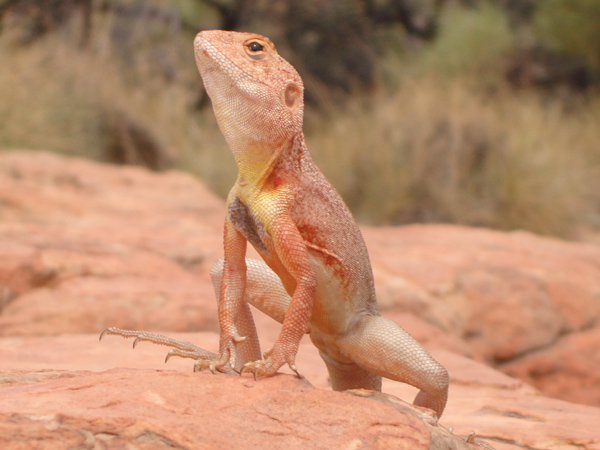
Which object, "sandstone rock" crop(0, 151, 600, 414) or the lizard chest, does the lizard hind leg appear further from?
"sandstone rock" crop(0, 151, 600, 414)

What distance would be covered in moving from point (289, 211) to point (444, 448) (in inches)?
40.2

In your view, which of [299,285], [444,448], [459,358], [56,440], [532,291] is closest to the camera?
[56,440]

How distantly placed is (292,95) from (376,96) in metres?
13.3

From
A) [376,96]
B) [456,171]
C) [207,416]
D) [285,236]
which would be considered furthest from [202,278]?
[376,96]

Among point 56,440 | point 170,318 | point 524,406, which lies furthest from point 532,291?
point 56,440

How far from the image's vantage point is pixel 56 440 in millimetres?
1923

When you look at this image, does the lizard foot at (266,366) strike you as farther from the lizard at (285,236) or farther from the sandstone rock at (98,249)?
the sandstone rock at (98,249)

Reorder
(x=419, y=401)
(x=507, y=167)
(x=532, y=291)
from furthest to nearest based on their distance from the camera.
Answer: (x=507, y=167) → (x=532, y=291) → (x=419, y=401)

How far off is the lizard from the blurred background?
8706 mm

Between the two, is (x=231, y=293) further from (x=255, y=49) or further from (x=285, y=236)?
(x=255, y=49)

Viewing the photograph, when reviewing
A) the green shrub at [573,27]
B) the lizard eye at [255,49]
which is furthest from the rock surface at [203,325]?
the green shrub at [573,27]

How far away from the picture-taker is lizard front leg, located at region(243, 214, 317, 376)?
8.39ft

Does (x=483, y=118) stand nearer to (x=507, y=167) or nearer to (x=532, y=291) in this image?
(x=507, y=167)

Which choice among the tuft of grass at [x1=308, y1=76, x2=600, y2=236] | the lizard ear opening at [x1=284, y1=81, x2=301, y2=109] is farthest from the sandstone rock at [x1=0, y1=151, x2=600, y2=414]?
the tuft of grass at [x1=308, y1=76, x2=600, y2=236]
